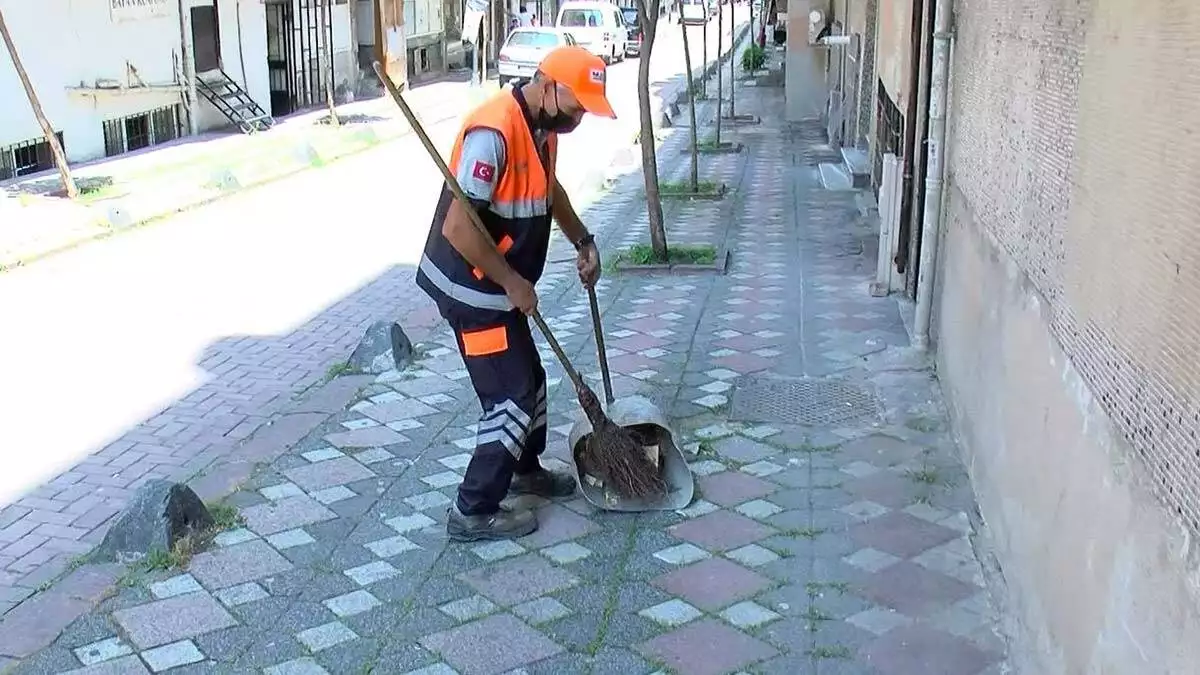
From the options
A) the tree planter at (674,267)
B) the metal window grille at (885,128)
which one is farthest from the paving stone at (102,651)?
the metal window grille at (885,128)

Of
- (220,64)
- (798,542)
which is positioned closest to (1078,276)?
(798,542)

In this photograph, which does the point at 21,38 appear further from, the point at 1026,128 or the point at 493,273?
the point at 1026,128

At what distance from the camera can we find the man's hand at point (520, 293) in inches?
151

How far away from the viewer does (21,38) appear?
44.2ft

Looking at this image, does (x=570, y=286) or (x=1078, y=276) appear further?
(x=570, y=286)

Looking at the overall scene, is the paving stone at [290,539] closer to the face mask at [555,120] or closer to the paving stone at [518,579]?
the paving stone at [518,579]

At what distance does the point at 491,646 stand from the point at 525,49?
23.4m

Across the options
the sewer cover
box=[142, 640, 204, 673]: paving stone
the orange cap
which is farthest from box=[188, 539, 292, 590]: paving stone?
the sewer cover

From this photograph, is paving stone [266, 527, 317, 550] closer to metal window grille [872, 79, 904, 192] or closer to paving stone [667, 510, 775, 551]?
paving stone [667, 510, 775, 551]

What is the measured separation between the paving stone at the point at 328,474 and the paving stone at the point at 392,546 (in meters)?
0.59

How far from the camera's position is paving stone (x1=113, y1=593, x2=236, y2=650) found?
11.7 feet

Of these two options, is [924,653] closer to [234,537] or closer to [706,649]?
[706,649]

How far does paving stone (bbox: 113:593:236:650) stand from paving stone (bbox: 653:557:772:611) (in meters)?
1.42

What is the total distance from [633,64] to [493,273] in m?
29.6
